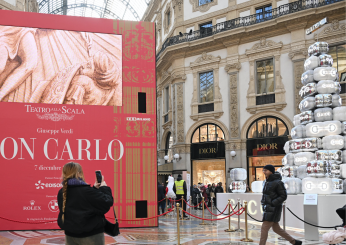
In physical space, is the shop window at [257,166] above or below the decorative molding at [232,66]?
below

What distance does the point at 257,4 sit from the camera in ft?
81.9

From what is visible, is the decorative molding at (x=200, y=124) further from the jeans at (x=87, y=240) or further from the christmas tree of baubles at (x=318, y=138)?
the jeans at (x=87, y=240)

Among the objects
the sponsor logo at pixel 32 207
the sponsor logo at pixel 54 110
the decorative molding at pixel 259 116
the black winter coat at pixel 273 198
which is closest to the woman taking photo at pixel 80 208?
the black winter coat at pixel 273 198

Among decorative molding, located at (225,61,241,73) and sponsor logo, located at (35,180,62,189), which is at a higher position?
decorative molding, located at (225,61,241,73)

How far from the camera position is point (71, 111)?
414 inches

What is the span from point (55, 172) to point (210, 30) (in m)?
19.0

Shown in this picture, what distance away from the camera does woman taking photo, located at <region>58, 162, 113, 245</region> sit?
11.6 ft

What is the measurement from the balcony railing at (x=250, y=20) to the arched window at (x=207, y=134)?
241 inches

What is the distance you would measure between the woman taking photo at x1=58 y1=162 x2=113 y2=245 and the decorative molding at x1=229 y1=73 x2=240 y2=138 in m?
21.6

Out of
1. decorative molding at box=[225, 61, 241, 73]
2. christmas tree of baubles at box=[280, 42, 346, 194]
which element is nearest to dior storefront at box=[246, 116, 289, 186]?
decorative molding at box=[225, 61, 241, 73]

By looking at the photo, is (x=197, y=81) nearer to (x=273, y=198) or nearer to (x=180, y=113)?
(x=180, y=113)

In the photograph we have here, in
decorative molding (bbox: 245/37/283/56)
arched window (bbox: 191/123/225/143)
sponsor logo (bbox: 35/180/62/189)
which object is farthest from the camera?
arched window (bbox: 191/123/225/143)

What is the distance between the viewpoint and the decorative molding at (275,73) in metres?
23.6

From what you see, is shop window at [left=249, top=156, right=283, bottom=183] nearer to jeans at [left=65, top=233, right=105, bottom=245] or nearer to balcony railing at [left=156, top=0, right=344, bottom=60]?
balcony railing at [left=156, top=0, right=344, bottom=60]
